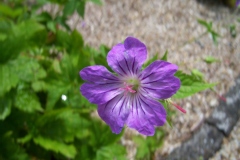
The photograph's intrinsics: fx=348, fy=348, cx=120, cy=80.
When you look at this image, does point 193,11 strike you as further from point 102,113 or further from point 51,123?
point 102,113

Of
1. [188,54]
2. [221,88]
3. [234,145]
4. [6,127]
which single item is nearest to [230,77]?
[221,88]

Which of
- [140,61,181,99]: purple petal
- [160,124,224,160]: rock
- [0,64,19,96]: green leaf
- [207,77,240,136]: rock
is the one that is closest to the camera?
[140,61,181,99]: purple petal

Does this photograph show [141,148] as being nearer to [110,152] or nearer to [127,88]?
[110,152]

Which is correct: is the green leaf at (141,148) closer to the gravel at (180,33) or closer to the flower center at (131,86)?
the gravel at (180,33)

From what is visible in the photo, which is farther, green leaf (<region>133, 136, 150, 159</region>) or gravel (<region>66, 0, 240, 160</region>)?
gravel (<region>66, 0, 240, 160</region>)

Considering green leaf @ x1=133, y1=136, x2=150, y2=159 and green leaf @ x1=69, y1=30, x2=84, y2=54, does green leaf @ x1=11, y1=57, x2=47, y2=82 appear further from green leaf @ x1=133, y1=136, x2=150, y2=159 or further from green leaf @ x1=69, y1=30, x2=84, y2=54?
green leaf @ x1=133, y1=136, x2=150, y2=159

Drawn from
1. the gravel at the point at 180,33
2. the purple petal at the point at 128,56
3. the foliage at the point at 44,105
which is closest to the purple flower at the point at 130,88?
the purple petal at the point at 128,56

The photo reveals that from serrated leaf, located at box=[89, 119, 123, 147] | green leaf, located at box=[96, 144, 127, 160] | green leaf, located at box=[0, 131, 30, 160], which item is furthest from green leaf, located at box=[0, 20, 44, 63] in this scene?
green leaf, located at box=[96, 144, 127, 160]
